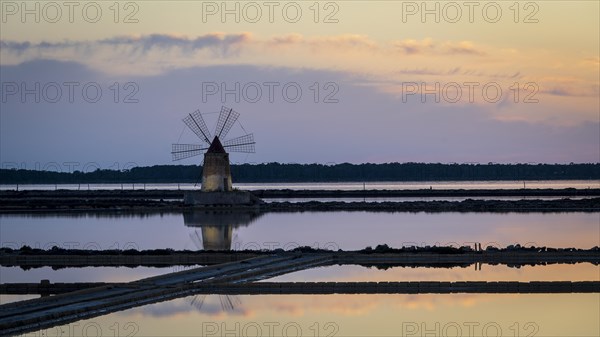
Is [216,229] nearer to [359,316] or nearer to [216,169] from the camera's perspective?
[216,169]

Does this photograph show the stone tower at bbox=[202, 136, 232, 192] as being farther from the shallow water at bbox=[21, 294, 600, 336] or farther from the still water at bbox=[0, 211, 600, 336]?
the shallow water at bbox=[21, 294, 600, 336]

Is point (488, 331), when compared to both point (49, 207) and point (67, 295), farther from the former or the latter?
point (49, 207)

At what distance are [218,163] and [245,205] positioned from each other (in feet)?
9.37

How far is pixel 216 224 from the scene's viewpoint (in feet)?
118

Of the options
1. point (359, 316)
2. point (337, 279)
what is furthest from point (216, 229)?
point (359, 316)

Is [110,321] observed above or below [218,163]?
below

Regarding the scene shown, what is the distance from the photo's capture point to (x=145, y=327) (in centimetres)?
1369

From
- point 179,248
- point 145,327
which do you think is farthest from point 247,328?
point 179,248

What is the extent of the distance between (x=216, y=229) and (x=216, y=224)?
241 cm

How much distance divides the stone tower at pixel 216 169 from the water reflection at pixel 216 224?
1.35 metres

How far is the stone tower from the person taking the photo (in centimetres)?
4353

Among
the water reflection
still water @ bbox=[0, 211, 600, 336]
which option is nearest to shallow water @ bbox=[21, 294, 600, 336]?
still water @ bbox=[0, 211, 600, 336]

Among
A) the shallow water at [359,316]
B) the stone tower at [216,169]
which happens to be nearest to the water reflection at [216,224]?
the stone tower at [216,169]

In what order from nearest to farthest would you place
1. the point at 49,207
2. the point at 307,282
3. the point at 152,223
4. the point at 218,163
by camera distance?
the point at 307,282 < the point at 152,223 < the point at 218,163 < the point at 49,207
